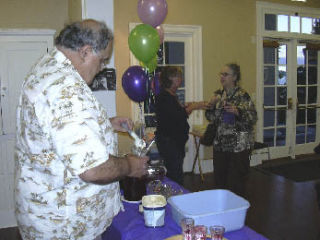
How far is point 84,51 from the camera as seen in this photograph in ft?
3.78

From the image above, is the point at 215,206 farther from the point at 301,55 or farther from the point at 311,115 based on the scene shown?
the point at 311,115

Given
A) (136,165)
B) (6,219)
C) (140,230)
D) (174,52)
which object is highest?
(174,52)

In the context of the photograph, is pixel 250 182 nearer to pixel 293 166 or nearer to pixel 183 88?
pixel 293 166

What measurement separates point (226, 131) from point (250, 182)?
1.69 metres

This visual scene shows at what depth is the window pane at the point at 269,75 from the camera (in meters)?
5.32

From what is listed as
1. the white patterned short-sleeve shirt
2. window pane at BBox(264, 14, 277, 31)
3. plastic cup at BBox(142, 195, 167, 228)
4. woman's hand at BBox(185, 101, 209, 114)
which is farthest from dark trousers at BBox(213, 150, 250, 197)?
window pane at BBox(264, 14, 277, 31)

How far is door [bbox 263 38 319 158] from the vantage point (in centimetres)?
537

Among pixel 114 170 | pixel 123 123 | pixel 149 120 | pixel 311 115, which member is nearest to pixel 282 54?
pixel 311 115

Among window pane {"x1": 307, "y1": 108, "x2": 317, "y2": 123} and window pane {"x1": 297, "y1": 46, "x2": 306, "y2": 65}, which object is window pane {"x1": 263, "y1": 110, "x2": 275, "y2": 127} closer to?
window pane {"x1": 307, "y1": 108, "x2": 317, "y2": 123}

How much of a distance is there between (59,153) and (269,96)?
4930mm

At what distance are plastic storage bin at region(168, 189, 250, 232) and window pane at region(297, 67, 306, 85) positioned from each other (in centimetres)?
482

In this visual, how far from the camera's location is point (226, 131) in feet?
9.13

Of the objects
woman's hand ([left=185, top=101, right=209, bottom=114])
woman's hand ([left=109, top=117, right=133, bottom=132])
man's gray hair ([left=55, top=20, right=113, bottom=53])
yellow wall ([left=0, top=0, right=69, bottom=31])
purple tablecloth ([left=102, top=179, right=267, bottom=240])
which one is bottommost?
purple tablecloth ([left=102, top=179, right=267, bottom=240])

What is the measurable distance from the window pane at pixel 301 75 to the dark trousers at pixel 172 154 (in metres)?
3.66
